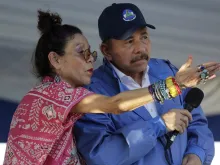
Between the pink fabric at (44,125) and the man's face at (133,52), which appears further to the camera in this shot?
the man's face at (133,52)

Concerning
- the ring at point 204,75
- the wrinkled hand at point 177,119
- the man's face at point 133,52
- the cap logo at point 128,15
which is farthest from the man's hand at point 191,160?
the cap logo at point 128,15

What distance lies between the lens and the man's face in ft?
9.18

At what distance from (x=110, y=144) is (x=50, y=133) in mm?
308

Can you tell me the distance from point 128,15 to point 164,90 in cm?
70

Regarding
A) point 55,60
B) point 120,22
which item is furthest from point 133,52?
point 55,60

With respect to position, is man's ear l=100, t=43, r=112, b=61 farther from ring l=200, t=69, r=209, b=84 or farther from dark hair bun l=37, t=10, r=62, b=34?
ring l=200, t=69, r=209, b=84

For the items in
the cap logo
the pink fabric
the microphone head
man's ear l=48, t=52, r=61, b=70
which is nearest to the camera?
the pink fabric

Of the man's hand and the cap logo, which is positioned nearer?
the man's hand

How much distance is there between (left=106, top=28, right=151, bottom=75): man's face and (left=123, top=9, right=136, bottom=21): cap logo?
70 mm

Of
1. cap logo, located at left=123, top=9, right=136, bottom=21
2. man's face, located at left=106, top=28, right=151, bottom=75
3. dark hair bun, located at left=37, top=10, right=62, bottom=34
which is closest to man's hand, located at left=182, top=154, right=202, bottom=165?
man's face, located at left=106, top=28, right=151, bottom=75

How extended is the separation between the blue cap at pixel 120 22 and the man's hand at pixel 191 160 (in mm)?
629

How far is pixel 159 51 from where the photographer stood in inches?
150

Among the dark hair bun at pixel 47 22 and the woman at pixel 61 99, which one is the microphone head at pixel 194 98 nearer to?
the woman at pixel 61 99

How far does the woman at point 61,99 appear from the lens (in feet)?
7.47
